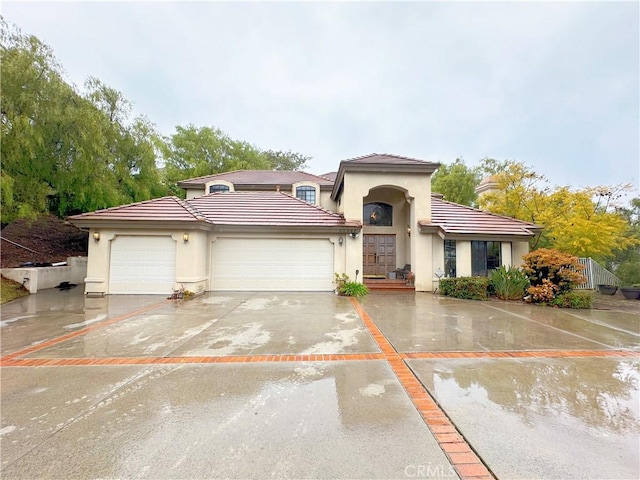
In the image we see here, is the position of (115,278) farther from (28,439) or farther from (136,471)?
(136,471)

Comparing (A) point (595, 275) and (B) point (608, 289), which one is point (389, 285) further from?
(A) point (595, 275)

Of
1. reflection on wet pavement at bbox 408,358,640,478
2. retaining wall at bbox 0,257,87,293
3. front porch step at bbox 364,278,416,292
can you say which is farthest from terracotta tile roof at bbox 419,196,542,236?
retaining wall at bbox 0,257,87,293

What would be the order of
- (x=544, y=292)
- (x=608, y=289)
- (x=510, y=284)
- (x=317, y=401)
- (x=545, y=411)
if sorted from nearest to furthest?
(x=545, y=411) → (x=317, y=401) → (x=544, y=292) → (x=510, y=284) → (x=608, y=289)

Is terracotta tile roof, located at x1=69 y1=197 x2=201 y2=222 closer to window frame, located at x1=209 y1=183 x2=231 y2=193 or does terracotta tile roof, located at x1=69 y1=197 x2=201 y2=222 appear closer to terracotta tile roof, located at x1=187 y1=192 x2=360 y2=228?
terracotta tile roof, located at x1=187 y1=192 x2=360 y2=228

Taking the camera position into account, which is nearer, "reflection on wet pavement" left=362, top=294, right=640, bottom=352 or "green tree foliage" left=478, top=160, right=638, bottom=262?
"reflection on wet pavement" left=362, top=294, right=640, bottom=352

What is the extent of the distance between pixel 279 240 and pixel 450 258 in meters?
7.58

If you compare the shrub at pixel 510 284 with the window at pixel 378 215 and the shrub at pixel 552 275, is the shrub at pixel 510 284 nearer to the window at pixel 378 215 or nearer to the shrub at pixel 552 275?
the shrub at pixel 552 275

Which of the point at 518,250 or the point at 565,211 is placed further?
the point at 565,211

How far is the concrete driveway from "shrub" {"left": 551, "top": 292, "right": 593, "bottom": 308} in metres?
3.07

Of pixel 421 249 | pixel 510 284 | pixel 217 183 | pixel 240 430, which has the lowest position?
pixel 240 430

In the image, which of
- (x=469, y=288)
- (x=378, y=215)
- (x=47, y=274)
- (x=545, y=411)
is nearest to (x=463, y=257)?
(x=469, y=288)

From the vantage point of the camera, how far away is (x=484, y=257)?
40.8ft

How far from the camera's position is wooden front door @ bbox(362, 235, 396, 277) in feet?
46.4

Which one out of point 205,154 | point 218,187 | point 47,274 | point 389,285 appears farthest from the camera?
point 205,154
